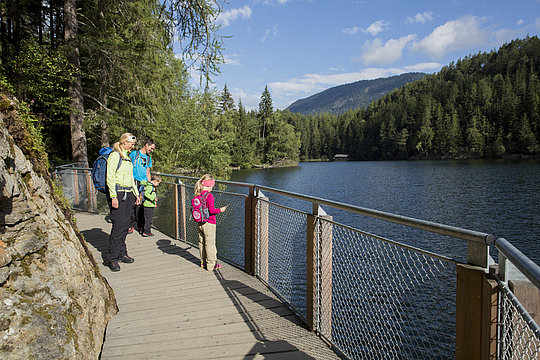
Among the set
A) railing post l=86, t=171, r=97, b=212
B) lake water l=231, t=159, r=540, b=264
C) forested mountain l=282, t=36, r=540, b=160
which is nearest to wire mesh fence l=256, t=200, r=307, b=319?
lake water l=231, t=159, r=540, b=264

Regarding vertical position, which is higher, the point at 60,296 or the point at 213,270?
the point at 60,296

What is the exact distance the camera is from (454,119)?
113m

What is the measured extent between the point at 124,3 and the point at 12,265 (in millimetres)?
10255

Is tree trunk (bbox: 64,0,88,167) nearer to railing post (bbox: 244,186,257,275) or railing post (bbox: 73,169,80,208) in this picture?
railing post (bbox: 73,169,80,208)

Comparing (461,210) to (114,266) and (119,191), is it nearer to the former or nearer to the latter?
(114,266)

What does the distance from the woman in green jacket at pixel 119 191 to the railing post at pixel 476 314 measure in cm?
429

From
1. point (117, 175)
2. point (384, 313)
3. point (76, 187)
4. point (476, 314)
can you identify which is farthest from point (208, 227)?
point (76, 187)

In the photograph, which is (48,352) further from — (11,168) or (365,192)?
(365,192)

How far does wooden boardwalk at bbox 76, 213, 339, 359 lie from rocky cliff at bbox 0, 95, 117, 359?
41 cm

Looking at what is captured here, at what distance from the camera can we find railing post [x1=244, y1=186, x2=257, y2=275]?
15.4 ft

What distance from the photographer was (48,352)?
230cm

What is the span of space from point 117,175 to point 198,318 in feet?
7.49

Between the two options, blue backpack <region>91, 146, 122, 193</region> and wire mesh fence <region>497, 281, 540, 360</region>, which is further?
blue backpack <region>91, 146, 122, 193</region>

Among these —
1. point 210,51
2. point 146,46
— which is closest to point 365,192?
point 146,46
